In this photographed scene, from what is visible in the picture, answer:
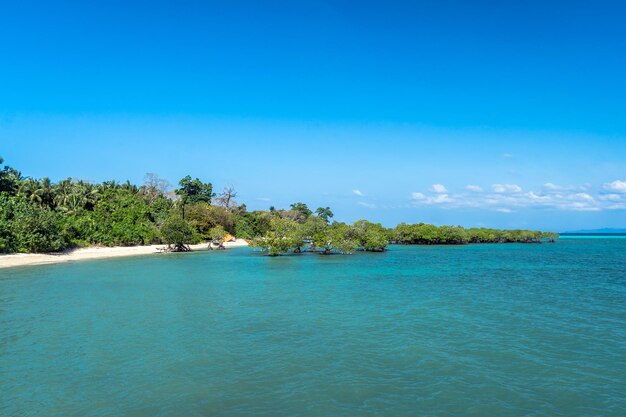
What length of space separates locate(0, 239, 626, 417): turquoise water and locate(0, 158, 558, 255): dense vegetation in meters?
25.3

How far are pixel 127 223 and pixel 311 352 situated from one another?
62.9m

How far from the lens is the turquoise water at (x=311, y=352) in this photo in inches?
401

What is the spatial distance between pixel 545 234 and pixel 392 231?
49.8 metres

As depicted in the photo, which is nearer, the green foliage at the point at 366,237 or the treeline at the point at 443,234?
the green foliage at the point at 366,237

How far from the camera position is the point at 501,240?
123 m

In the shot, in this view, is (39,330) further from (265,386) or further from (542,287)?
(542,287)

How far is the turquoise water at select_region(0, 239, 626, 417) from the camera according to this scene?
10195mm

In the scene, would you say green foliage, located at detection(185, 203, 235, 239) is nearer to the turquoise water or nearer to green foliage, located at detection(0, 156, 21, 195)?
green foliage, located at detection(0, 156, 21, 195)

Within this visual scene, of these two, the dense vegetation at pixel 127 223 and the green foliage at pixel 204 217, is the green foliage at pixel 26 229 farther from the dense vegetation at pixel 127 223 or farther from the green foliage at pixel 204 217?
the green foliage at pixel 204 217

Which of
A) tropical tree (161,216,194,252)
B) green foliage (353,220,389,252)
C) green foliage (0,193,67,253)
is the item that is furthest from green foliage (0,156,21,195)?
green foliage (353,220,389,252)

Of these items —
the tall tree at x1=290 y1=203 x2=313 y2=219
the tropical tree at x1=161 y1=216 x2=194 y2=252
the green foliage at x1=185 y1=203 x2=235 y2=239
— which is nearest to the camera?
the tropical tree at x1=161 y1=216 x2=194 y2=252

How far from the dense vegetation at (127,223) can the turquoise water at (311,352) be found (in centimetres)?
2532

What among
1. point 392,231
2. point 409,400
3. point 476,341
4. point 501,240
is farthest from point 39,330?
point 501,240

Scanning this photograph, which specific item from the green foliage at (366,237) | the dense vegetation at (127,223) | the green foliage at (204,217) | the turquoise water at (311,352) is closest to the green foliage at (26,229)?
the dense vegetation at (127,223)
